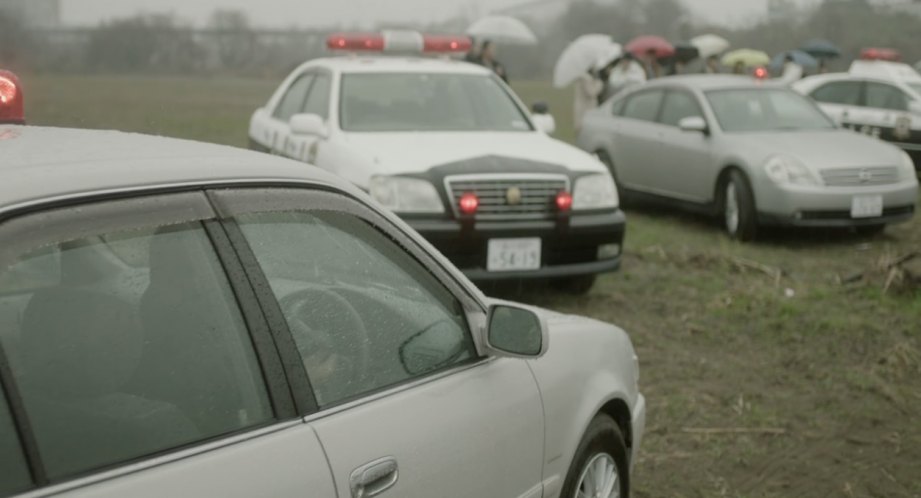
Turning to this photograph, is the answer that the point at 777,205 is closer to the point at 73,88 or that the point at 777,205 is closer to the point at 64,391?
the point at 73,88

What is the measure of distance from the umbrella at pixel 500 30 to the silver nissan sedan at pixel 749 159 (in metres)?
7.07

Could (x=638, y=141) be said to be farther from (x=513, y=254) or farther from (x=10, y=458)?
(x=10, y=458)

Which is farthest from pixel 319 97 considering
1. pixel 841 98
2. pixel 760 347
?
pixel 841 98

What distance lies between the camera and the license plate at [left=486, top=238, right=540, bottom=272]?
7355 mm

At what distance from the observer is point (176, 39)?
9414mm

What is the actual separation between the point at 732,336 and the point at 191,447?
5.49 meters

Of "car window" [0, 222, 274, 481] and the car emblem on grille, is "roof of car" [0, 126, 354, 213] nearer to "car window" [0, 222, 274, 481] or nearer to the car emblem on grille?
"car window" [0, 222, 274, 481]

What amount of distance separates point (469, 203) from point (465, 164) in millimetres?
252

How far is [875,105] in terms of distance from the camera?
50.5 ft

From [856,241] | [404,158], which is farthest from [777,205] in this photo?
[404,158]

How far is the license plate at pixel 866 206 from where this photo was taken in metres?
10.4

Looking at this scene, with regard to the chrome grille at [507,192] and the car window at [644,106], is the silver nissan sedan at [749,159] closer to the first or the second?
the car window at [644,106]

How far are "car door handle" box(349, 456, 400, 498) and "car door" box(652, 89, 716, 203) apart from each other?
8.98 m

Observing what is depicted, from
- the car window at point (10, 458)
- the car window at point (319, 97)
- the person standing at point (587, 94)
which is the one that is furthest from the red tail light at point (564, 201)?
the person standing at point (587, 94)
